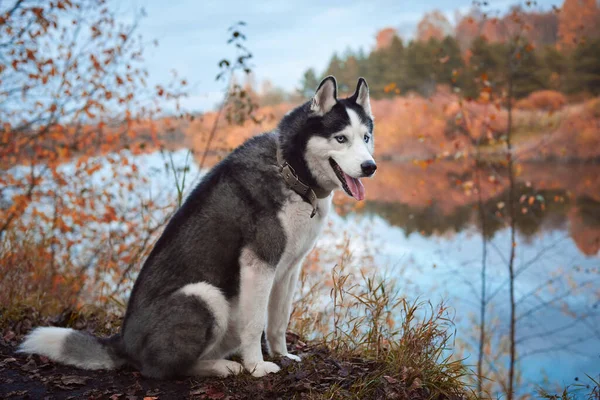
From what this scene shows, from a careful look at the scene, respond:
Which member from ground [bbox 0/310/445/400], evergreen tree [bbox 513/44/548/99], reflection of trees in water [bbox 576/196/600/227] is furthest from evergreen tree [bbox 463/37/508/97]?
ground [bbox 0/310/445/400]

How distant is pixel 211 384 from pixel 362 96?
2347 millimetres

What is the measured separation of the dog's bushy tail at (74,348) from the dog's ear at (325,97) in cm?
227

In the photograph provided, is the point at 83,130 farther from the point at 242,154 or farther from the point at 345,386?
the point at 345,386

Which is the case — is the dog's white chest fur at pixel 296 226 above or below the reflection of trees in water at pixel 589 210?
below

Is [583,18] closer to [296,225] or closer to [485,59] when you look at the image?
[485,59]

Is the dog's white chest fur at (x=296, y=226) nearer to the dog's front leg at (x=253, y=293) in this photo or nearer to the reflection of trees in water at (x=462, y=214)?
the dog's front leg at (x=253, y=293)

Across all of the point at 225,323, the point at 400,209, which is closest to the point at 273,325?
the point at 225,323

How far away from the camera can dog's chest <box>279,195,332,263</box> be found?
3600 millimetres

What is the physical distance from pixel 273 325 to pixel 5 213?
6.19 metres

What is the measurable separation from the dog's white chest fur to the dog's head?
240 mm

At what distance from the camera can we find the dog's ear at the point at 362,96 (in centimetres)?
382

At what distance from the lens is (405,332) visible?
392cm

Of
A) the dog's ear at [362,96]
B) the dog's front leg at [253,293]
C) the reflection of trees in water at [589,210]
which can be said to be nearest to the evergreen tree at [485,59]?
the reflection of trees in water at [589,210]

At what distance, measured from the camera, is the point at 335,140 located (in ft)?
11.7
